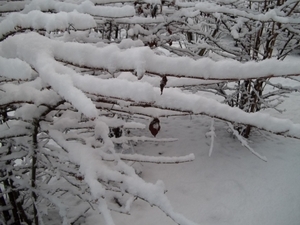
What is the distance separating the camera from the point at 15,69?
2.19ft

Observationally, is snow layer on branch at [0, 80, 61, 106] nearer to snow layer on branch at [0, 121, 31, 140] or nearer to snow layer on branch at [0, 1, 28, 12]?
snow layer on branch at [0, 121, 31, 140]

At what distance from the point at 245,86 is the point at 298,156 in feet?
4.19

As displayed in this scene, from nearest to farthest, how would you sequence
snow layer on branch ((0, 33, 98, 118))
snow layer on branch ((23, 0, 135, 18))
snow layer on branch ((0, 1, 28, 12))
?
snow layer on branch ((0, 33, 98, 118))
snow layer on branch ((23, 0, 135, 18))
snow layer on branch ((0, 1, 28, 12))

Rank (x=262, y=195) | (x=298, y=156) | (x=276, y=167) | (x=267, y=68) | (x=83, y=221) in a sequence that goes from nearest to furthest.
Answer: (x=267, y=68)
(x=83, y=221)
(x=262, y=195)
(x=276, y=167)
(x=298, y=156)

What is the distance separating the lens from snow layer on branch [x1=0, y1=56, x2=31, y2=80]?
2.13ft

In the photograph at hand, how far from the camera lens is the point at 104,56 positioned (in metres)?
0.74

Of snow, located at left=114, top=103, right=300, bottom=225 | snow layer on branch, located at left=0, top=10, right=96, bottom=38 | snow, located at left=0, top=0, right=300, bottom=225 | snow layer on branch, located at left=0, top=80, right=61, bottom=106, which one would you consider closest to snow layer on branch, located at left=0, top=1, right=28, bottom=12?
snow, located at left=0, top=0, right=300, bottom=225

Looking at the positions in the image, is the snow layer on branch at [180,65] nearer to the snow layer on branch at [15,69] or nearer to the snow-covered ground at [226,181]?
the snow layer on branch at [15,69]

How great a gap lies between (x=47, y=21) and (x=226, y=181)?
2.94m

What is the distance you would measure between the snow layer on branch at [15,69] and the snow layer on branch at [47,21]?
0.13 meters

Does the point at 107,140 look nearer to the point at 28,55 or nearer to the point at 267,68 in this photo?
the point at 28,55

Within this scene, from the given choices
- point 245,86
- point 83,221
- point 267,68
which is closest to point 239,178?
point 245,86

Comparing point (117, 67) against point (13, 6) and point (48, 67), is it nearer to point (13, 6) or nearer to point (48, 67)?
point (48, 67)

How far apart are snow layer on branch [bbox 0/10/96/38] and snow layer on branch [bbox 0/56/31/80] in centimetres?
13
